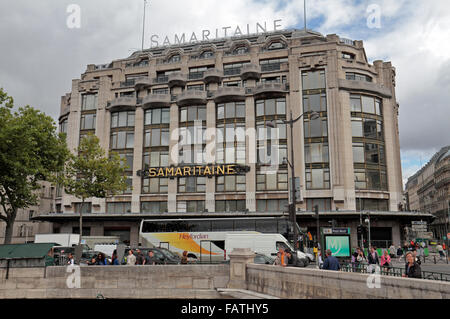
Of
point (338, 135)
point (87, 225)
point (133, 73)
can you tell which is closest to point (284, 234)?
point (338, 135)

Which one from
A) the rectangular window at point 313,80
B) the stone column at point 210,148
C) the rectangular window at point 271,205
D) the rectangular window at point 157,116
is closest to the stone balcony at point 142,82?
the rectangular window at point 157,116

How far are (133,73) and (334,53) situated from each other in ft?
96.2

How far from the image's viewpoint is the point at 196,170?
160 feet

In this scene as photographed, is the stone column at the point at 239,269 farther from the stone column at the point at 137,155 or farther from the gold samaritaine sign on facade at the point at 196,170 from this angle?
the stone column at the point at 137,155

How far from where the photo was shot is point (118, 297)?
60.2ft

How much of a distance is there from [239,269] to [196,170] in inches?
1275

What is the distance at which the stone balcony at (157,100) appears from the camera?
5175 centimetres

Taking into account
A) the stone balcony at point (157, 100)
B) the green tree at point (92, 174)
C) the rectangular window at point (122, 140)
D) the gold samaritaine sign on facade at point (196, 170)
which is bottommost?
the green tree at point (92, 174)

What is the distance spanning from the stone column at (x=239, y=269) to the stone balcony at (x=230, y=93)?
34515mm

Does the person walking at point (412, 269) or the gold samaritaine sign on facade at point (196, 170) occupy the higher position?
the gold samaritaine sign on facade at point (196, 170)

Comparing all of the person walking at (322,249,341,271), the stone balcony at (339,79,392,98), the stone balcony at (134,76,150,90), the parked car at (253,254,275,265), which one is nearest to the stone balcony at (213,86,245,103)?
the stone balcony at (134,76,150,90)

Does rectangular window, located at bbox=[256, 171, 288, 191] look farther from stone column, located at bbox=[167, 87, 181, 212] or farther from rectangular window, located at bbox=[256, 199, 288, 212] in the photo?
stone column, located at bbox=[167, 87, 181, 212]

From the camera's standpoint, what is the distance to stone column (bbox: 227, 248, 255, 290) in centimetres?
1664

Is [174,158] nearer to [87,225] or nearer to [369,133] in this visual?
[87,225]
